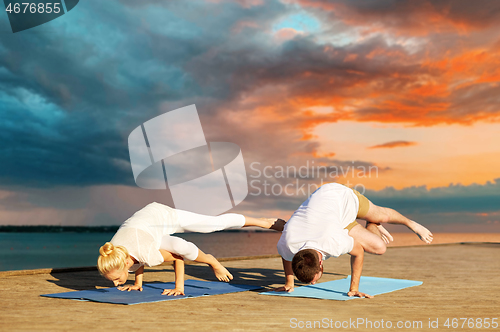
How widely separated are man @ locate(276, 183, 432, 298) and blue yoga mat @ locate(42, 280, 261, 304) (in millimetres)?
772

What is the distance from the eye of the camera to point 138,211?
507cm

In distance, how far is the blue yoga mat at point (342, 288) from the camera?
4691 millimetres

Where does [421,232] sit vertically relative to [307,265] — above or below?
above

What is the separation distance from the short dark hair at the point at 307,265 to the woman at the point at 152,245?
117 cm

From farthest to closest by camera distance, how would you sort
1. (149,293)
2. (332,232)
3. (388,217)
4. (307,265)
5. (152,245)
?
(388,217), (149,293), (152,245), (332,232), (307,265)

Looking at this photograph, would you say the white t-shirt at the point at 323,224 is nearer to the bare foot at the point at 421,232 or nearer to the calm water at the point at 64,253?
the bare foot at the point at 421,232

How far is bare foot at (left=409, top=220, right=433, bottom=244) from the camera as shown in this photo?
5023 millimetres

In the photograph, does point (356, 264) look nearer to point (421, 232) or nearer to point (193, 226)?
point (421, 232)

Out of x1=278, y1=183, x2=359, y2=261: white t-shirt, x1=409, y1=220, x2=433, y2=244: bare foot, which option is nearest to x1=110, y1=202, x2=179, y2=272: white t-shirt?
x1=278, y1=183, x2=359, y2=261: white t-shirt

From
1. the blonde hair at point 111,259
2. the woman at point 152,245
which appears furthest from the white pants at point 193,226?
the blonde hair at point 111,259

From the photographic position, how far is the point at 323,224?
4.43 metres

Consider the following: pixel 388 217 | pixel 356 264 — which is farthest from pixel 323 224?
pixel 388 217

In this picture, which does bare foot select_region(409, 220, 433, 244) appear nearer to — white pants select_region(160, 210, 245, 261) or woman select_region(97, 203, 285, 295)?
woman select_region(97, 203, 285, 295)

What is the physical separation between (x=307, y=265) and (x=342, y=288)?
5.05ft
